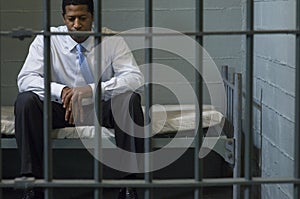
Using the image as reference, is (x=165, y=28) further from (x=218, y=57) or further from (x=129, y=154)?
(x=129, y=154)

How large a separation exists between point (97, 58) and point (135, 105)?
1819 millimetres

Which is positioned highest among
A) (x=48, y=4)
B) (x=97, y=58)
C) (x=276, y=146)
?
(x=48, y=4)

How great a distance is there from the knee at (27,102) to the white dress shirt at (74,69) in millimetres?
41

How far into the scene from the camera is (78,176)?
4098 millimetres

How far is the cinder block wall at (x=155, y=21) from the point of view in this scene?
470cm

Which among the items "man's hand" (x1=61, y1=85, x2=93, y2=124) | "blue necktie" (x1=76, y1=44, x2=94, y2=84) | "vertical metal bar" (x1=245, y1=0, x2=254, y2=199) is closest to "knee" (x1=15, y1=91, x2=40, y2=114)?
"man's hand" (x1=61, y1=85, x2=93, y2=124)

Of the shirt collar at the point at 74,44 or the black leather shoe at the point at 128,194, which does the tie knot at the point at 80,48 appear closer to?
the shirt collar at the point at 74,44

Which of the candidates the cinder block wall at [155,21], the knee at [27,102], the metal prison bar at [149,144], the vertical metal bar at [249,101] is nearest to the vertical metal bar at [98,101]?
the metal prison bar at [149,144]

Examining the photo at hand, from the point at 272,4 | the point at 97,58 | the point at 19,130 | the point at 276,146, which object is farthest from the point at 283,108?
the point at 97,58

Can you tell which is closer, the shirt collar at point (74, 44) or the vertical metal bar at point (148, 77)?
the vertical metal bar at point (148, 77)

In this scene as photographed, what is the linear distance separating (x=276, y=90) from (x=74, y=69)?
1.13m

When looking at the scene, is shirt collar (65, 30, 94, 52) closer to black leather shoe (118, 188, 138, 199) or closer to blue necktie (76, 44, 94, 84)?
blue necktie (76, 44, 94, 84)

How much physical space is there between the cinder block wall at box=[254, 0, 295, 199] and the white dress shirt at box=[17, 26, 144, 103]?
74 centimetres

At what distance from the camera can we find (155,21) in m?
4.70
